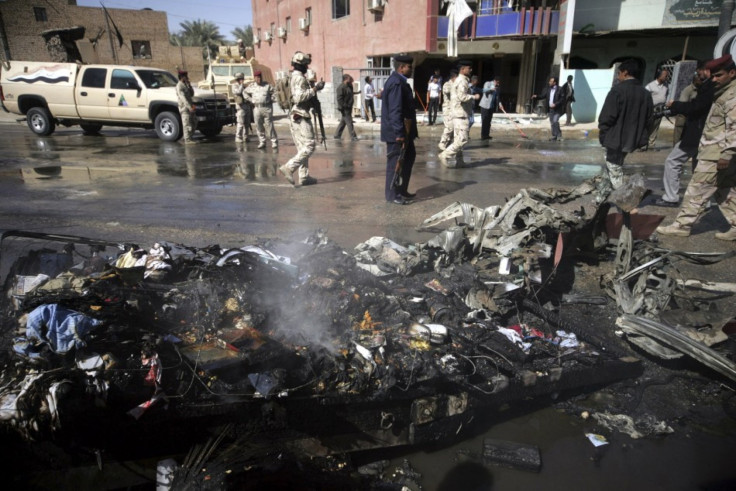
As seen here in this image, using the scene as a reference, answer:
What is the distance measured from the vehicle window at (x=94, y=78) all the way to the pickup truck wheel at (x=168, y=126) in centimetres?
183

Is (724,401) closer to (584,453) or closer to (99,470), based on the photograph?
→ (584,453)

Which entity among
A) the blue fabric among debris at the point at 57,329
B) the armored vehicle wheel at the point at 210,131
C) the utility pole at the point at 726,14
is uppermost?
the utility pole at the point at 726,14

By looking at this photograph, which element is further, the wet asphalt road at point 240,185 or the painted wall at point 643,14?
the painted wall at point 643,14

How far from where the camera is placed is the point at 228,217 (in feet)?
20.5

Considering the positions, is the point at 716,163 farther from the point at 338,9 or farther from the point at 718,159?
the point at 338,9

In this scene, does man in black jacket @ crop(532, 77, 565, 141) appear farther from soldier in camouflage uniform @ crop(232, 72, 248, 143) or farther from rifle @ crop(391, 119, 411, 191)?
soldier in camouflage uniform @ crop(232, 72, 248, 143)

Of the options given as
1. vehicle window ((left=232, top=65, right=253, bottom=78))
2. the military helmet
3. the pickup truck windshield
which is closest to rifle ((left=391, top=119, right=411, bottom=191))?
the military helmet

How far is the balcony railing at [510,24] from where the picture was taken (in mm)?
18641

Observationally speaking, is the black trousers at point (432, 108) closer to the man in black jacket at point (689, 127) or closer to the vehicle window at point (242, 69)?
the man in black jacket at point (689, 127)

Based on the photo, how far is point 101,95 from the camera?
13.1 meters

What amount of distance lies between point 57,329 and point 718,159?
20.7 feet

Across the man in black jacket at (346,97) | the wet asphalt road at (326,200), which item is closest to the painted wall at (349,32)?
the man in black jacket at (346,97)

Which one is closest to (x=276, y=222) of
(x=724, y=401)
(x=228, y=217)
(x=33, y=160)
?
(x=228, y=217)

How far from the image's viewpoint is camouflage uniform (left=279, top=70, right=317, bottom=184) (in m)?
7.14
